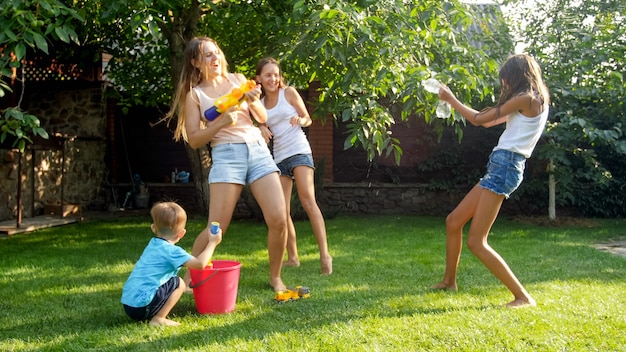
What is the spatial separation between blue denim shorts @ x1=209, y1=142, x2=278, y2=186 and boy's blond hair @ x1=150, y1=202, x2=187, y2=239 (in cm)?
45

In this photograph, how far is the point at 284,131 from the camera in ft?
15.2

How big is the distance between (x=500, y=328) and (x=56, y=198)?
334 inches

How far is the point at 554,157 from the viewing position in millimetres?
8289

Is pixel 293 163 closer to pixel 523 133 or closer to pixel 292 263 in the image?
pixel 292 263

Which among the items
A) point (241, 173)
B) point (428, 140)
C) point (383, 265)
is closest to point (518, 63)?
point (241, 173)

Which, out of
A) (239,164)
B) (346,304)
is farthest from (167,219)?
(346,304)

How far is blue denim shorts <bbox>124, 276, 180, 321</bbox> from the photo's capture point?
123 inches

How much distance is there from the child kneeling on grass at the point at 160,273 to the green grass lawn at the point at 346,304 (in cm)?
10

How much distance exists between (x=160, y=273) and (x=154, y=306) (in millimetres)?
176

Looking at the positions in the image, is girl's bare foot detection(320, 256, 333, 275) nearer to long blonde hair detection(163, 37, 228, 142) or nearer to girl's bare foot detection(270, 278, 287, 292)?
girl's bare foot detection(270, 278, 287, 292)

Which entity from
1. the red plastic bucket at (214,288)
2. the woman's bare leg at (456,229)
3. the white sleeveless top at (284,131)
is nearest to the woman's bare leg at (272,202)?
the red plastic bucket at (214,288)

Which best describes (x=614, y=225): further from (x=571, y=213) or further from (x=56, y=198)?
(x=56, y=198)

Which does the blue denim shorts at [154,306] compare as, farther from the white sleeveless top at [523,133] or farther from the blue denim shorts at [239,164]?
the white sleeveless top at [523,133]

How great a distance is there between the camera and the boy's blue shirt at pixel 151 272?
10.2ft
